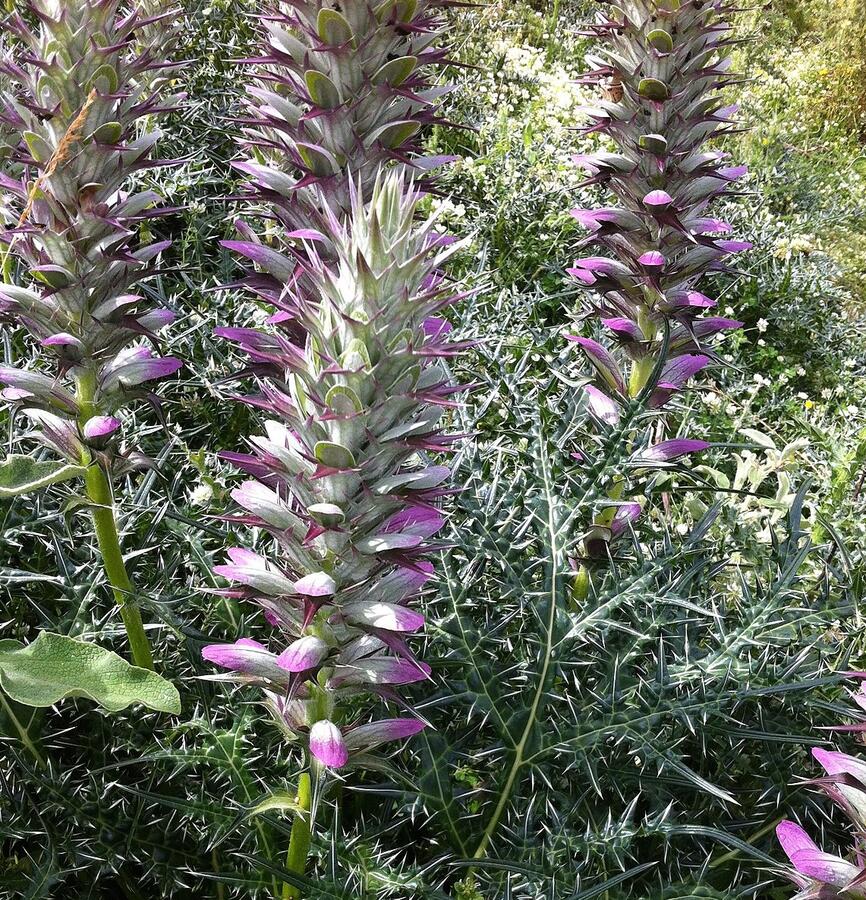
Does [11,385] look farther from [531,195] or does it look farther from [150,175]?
[531,195]

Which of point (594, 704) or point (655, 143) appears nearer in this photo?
point (594, 704)

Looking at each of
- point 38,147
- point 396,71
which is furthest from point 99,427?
point 396,71

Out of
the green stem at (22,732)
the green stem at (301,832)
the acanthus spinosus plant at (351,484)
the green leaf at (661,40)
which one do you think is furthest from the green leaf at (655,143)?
the green stem at (22,732)

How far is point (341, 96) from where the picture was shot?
1.34 m

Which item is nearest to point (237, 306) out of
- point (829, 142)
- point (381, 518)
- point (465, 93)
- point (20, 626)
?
point (20, 626)

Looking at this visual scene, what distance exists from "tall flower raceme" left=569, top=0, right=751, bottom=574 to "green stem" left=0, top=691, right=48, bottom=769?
1217 millimetres

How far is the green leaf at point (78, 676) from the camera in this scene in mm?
932

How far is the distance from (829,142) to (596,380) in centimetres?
575

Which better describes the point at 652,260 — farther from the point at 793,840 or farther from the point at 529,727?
the point at 793,840

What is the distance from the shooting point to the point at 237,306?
2.64 metres

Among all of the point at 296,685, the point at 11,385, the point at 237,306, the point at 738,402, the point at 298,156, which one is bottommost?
the point at 738,402

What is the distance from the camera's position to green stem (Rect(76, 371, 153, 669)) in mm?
1370

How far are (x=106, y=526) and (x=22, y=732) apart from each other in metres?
0.46

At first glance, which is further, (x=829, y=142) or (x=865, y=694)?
(x=829, y=142)
